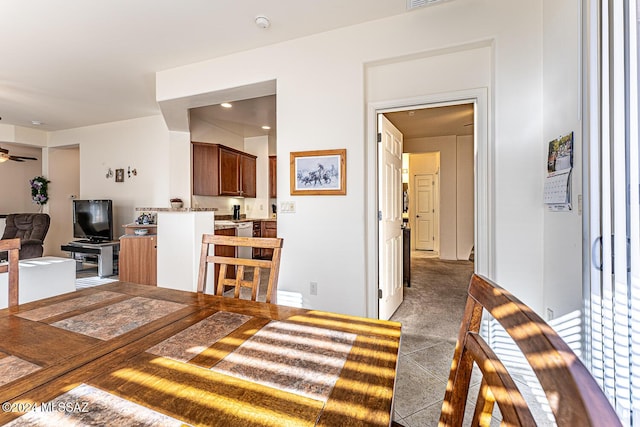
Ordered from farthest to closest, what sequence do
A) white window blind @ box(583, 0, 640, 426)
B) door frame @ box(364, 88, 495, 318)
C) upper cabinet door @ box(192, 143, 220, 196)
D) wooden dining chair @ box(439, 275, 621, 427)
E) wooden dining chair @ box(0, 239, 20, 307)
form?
upper cabinet door @ box(192, 143, 220, 196) < door frame @ box(364, 88, 495, 318) < wooden dining chair @ box(0, 239, 20, 307) < white window blind @ box(583, 0, 640, 426) < wooden dining chair @ box(439, 275, 621, 427)

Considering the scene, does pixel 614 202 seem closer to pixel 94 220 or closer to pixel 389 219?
pixel 389 219

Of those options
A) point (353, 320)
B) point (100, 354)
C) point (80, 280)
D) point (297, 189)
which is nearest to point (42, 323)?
point (100, 354)

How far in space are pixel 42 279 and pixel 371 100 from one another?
127 inches

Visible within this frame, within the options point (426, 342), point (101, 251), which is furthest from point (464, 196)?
point (101, 251)

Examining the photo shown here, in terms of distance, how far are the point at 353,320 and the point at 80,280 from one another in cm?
499

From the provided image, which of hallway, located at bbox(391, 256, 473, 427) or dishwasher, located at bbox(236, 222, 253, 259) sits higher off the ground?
dishwasher, located at bbox(236, 222, 253, 259)

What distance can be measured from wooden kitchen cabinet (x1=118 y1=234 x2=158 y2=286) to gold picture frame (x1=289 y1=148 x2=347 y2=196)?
7.43 feet

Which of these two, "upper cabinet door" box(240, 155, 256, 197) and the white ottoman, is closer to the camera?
the white ottoman

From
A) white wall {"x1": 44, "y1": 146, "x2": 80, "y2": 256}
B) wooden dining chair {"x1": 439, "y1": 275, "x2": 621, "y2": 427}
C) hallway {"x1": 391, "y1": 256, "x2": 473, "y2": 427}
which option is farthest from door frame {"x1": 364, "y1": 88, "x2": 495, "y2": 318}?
white wall {"x1": 44, "y1": 146, "x2": 80, "y2": 256}

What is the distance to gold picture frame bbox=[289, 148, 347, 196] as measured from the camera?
2.59 m

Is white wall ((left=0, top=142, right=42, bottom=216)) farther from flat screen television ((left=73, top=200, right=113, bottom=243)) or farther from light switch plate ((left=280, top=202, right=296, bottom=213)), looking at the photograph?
light switch plate ((left=280, top=202, right=296, bottom=213))

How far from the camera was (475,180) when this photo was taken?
2344mm

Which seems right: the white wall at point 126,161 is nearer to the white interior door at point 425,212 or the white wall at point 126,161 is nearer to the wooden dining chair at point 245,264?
the wooden dining chair at point 245,264

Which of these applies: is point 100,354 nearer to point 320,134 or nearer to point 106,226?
point 320,134
